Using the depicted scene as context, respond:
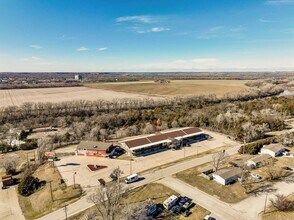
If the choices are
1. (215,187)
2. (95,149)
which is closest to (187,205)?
(215,187)

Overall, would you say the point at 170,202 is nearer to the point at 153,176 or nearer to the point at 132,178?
the point at 153,176

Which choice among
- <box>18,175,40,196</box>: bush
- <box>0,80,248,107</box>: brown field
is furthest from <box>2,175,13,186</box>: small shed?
<box>0,80,248,107</box>: brown field

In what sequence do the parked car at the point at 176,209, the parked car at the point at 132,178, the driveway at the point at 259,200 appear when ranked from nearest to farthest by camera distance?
the parked car at the point at 176,209 → the driveway at the point at 259,200 → the parked car at the point at 132,178

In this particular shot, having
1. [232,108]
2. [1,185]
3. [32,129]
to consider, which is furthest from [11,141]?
[232,108]

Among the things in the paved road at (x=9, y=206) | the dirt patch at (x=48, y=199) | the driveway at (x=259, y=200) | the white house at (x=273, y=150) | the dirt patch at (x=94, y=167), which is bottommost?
the paved road at (x=9, y=206)

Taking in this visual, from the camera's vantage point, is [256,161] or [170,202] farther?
[256,161]

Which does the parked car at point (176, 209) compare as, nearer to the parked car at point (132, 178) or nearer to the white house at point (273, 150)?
the parked car at point (132, 178)

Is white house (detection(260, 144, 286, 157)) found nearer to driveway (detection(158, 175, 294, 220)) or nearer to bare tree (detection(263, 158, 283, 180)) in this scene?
bare tree (detection(263, 158, 283, 180))

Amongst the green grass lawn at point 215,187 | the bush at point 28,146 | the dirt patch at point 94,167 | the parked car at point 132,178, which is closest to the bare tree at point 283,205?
the green grass lawn at point 215,187
